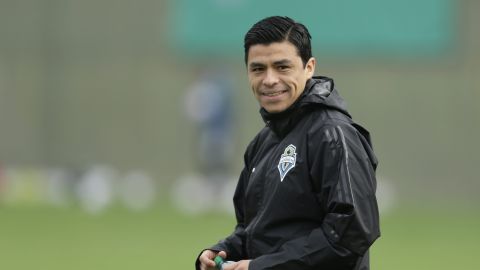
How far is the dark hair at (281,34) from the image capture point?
5102 millimetres

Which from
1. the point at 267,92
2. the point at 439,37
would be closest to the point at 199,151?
the point at 439,37

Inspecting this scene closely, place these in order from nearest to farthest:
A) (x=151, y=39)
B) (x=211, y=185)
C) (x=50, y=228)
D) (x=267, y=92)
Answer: (x=267, y=92) < (x=50, y=228) < (x=211, y=185) < (x=151, y=39)

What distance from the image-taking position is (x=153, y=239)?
50.5ft

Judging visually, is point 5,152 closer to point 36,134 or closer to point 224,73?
point 36,134

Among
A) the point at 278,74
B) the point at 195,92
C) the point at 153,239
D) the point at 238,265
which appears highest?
the point at 278,74

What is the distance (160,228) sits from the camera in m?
16.8

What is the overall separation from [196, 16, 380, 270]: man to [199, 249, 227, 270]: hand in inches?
7.3

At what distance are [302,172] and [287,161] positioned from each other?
10 centimetres

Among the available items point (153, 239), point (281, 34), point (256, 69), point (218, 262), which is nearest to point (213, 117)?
point (153, 239)

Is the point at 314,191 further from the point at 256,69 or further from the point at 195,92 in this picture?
the point at 195,92

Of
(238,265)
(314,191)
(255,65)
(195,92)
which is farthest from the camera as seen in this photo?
(195,92)

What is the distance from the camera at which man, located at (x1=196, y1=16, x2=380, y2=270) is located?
15.8 feet

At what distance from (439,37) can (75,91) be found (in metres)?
7.27

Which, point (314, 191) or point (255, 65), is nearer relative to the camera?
point (314, 191)
